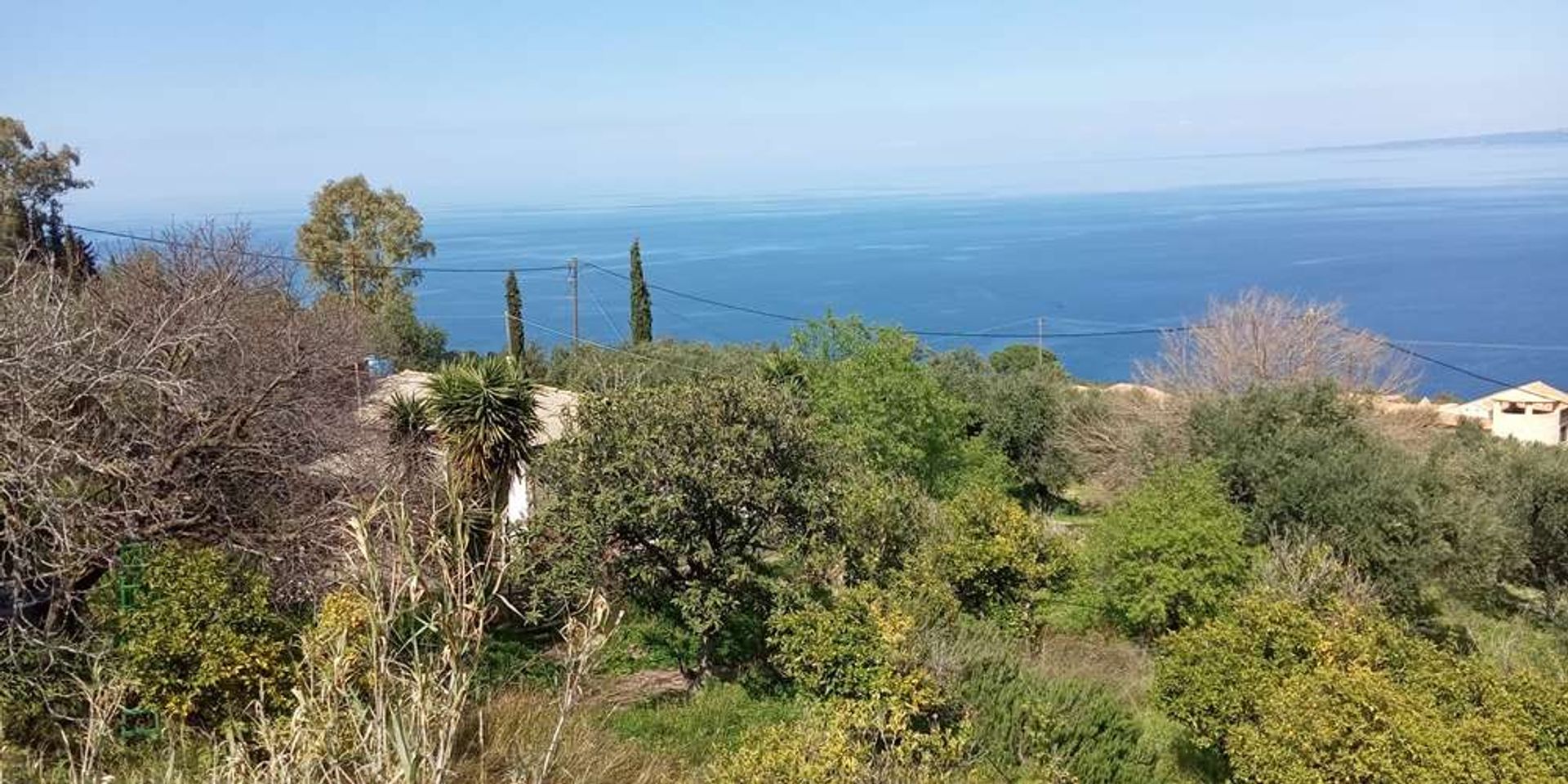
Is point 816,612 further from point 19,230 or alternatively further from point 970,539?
point 19,230

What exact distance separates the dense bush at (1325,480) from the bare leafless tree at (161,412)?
13.7 metres

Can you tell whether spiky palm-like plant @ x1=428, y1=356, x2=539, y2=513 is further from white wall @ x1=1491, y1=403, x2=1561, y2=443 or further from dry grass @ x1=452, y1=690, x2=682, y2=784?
white wall @ x1=1491, y1=403, x2=1561, y2=443

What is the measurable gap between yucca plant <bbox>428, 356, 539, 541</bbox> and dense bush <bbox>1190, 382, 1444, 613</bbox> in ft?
36.9

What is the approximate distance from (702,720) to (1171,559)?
671 centimetres

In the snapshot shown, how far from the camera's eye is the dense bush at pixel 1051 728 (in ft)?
33.1

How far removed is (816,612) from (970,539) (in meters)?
3.04

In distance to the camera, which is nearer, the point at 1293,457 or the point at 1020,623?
the point at 1020,623

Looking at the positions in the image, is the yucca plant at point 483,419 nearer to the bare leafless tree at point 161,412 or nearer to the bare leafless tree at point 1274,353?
the bare leafless tree at point 161,412

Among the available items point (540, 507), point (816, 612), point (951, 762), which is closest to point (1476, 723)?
point (951, 762)

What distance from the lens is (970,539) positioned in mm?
13656

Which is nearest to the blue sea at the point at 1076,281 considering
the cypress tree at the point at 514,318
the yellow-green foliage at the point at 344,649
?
the cypress tree at the point at 514,318

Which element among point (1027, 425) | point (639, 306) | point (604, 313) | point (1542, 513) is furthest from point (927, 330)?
point (1542, 513)

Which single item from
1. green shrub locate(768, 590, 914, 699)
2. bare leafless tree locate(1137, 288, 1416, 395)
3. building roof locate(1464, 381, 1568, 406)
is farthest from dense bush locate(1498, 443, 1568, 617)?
green shrub locate(768, 590, 914, 699)

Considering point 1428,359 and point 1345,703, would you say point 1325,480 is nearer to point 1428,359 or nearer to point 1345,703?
point 1345,703
